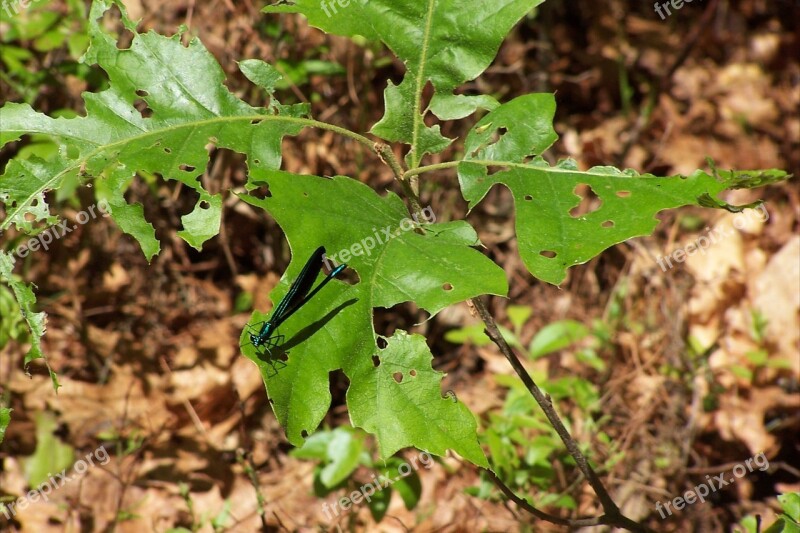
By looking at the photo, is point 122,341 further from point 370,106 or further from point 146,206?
point 370,106

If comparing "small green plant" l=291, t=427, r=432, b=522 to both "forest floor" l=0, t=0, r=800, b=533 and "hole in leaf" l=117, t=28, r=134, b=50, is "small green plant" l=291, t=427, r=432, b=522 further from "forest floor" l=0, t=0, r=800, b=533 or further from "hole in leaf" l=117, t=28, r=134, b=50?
"hole in leaf" l=117, t=28, r=134, b=50

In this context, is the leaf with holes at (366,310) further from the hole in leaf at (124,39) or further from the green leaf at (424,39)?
the hole in leaf at (124,39)

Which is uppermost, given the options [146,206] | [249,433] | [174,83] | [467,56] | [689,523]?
[467,56]

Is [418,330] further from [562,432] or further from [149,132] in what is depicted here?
[149,132]

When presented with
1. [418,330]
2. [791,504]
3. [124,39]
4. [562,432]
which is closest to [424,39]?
[562,432]

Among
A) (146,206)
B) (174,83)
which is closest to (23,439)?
(146,206)

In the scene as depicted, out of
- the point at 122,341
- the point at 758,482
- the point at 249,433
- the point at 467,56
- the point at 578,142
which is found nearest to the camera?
the point at 467,56

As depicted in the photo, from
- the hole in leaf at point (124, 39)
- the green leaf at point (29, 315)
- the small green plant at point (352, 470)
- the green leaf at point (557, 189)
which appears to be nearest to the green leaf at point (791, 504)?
the green leaf at point (557, 189)
